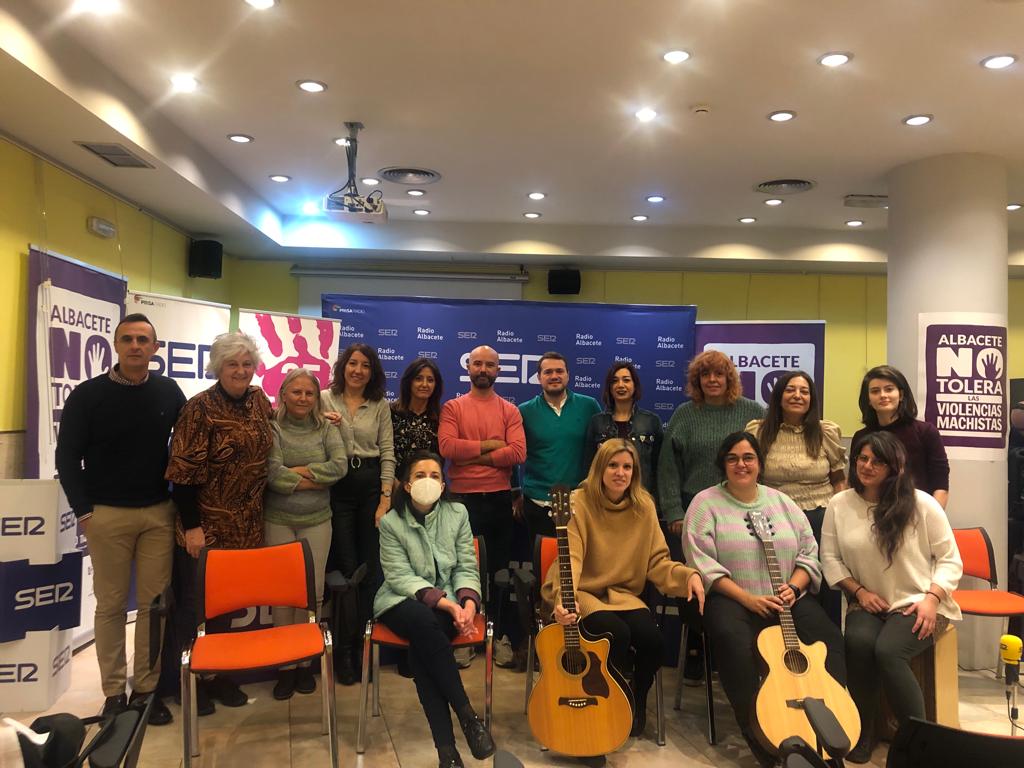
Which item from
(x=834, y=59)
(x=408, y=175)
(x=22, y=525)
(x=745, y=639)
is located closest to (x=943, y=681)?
(x=745, y=639)

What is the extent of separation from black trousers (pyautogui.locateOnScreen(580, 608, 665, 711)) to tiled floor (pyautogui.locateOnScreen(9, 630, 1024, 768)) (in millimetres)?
311

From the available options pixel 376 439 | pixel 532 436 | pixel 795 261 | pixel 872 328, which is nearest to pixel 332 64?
pixel 376 439

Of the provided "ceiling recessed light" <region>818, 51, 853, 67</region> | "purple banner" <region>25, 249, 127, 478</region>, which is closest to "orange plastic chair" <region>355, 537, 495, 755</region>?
"purple banner" <region>25, 249, 127, 478</region>

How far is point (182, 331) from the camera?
191 inches

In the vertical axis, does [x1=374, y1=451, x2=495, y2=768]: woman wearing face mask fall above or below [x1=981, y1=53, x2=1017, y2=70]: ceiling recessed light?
below

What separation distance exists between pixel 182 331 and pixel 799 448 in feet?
12.3

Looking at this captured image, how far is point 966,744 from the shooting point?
4.49 feet

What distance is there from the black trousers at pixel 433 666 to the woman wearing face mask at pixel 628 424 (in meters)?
1.29

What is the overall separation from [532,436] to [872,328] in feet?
15.1

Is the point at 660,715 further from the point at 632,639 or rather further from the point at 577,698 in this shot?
the point at 577,698

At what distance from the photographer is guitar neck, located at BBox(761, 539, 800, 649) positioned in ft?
9.34

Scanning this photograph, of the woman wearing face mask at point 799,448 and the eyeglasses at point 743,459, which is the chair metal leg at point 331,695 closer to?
the eyeglasses at point 743,459

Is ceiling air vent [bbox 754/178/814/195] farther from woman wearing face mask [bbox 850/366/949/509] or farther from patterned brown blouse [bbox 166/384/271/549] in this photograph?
patterned brown blouse [bbox 166/384/271/549]

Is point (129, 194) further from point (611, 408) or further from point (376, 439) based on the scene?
point (611, 408)
